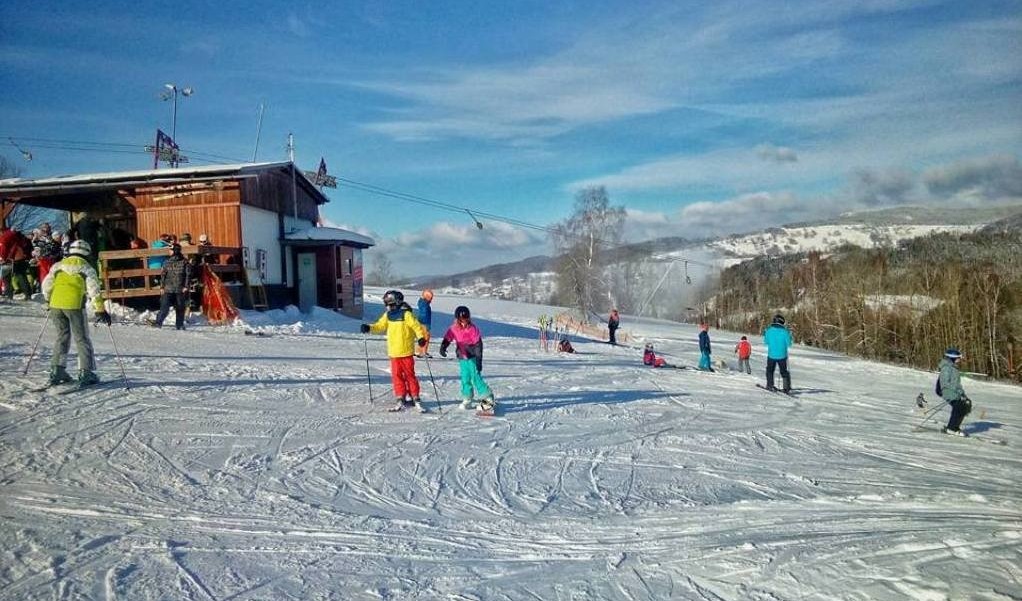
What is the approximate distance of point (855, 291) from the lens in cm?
4444

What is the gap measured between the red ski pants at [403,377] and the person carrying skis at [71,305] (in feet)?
14.0

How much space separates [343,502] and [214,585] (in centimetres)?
183

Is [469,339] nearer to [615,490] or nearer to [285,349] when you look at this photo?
[615,490]

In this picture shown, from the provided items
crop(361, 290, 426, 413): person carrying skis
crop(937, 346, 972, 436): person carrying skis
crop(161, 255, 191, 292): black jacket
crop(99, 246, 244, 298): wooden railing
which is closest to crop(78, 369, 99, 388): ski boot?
crop(361, 290, 426, 413): person carrying skis

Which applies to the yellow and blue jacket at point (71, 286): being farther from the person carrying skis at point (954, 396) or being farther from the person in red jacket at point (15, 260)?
the person carrying skis at point (954, 396)

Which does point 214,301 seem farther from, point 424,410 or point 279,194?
point 424,410

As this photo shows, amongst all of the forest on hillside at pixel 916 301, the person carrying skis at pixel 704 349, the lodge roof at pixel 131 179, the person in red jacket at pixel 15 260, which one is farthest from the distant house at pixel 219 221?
the forest on hillside at pixel 916 301

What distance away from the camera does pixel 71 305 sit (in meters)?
8.96

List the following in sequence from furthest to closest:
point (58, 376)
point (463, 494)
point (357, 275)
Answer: point (357, 275) < point (58, 376) < point (463, 494)

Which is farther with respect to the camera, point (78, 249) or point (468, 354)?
point (468, 354)

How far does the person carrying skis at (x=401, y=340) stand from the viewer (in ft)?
30.9

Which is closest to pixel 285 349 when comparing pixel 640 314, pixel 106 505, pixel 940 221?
pixel 106 505

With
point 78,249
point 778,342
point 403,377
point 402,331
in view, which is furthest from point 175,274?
point 778,342

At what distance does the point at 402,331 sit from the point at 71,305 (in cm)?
467
